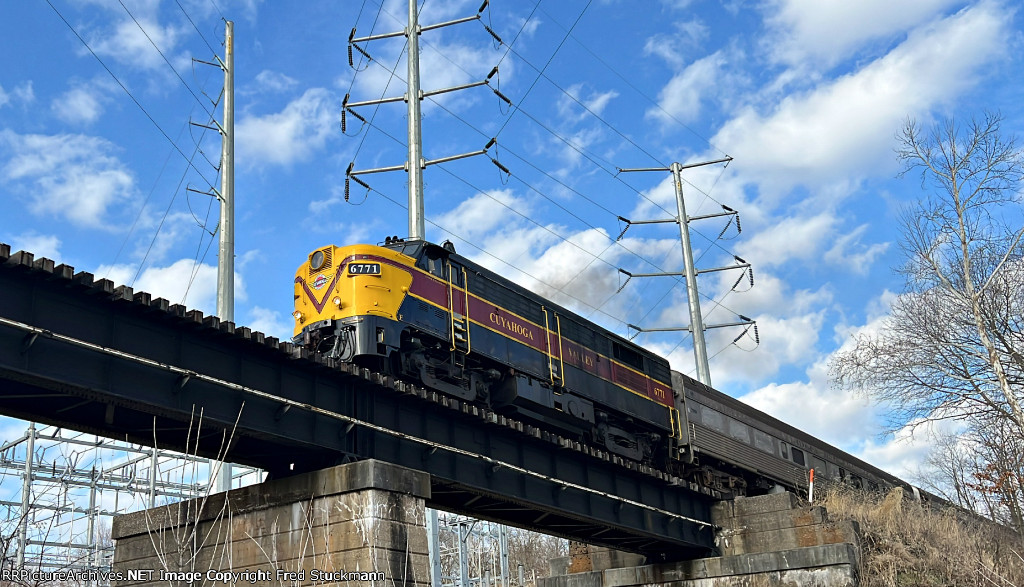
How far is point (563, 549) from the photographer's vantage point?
3211 inches

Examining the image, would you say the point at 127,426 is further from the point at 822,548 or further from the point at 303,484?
the point at 822,548

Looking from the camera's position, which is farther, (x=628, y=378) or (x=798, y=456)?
(x=798, y=456)

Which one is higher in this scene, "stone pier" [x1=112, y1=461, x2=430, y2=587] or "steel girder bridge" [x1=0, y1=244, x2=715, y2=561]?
"steel girder bridge" [x1=0, y1=244, x2=715, y2=561]

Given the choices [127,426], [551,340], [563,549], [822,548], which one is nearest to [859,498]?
[822,548]

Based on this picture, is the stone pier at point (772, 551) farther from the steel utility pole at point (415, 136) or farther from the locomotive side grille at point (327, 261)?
the locomotive side grille at point (327, 261)

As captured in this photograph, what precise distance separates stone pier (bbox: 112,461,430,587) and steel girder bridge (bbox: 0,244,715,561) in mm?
742

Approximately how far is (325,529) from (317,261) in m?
6.47

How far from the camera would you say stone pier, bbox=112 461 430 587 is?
14453 mm

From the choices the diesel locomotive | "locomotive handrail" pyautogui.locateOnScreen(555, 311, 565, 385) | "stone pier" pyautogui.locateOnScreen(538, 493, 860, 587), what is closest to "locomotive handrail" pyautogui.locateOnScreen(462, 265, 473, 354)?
the diesel locomotive

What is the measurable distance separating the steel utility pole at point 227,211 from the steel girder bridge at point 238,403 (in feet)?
16.8

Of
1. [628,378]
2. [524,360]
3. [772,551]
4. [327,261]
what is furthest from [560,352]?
[772,551]

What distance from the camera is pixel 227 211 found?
75.8 ft

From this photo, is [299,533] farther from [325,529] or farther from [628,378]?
[628,378]

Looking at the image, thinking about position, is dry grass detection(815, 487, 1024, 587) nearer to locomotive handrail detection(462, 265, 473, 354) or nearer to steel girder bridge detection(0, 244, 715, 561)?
steel girder bridge detection(0, 244, 715, 561)
